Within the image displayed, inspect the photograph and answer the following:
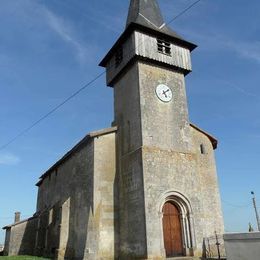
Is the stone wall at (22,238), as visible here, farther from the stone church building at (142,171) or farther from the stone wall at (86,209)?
the stone wall at (86,209)

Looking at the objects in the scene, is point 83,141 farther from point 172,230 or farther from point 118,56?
point 172,230

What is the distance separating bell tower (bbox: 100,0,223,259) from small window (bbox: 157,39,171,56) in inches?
2.4

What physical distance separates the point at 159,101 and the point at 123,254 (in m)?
8.60

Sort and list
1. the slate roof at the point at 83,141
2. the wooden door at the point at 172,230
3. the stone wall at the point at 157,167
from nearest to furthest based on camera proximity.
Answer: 1. the stone wall at the point at 157,167
2. the wooden door at the point at 172,230
3. the slate roof at the point at 83,141

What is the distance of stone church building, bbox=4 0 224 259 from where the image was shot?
51.0 feet

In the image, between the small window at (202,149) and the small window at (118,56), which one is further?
the small window at (118,56)

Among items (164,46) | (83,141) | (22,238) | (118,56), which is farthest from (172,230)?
(22,238)

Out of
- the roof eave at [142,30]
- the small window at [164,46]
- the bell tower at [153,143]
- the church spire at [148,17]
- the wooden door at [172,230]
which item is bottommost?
the wooden door at [172,230]

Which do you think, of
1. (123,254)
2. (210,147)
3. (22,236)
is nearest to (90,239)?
(123,254)

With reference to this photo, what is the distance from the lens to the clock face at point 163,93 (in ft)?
59.7

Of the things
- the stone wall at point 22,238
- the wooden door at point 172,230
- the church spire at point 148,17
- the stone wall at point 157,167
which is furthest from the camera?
the stone wall at point 22,238

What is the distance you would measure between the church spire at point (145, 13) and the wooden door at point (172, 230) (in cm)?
1162

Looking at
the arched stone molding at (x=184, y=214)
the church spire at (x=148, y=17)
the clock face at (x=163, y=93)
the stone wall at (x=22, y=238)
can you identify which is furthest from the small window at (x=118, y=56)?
the stone wall at (x=22, y=238)

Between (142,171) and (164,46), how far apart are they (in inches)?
334
